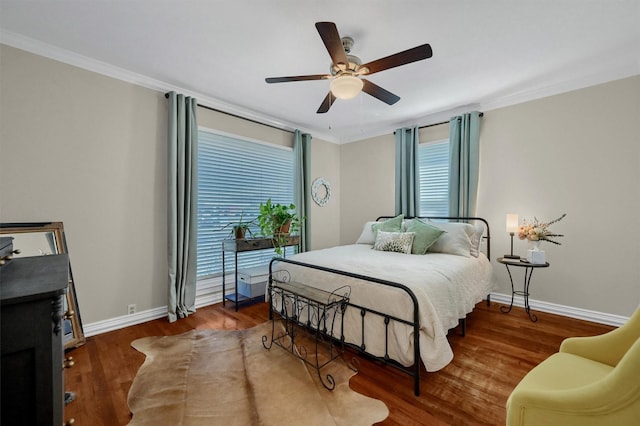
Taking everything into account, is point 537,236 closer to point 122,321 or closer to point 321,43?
point 321,43

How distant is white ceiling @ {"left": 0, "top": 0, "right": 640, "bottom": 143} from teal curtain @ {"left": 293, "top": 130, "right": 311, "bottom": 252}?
45.1 inches

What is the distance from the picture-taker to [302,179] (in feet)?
14.7

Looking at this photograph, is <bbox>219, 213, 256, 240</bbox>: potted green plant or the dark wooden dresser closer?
the dark wooden dresser

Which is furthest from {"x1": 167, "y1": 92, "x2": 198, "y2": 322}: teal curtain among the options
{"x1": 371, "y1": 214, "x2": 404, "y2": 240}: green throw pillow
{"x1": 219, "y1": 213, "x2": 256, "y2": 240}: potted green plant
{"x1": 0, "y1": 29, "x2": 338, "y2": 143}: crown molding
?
{"x1": 371, "y1": 214, "x2": 404, "y2": 240}: green throw pillow

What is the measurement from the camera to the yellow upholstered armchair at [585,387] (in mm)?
865

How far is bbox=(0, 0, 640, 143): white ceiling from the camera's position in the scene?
6.40 feet

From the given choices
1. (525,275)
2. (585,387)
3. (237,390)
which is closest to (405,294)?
(585,387)

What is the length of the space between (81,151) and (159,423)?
2481mm

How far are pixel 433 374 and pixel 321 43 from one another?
2821 millimetres

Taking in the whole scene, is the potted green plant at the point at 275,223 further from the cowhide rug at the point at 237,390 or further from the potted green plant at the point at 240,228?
the cowhide rug at the point at 237,390

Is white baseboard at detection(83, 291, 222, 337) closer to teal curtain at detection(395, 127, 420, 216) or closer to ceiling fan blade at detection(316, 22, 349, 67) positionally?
ceiling fan blade at detection(316, 22, 349, 67)

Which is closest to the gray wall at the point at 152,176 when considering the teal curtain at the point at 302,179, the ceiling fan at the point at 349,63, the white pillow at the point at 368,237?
the teal curtain at the point at 302,179

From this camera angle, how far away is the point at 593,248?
294 centimetres

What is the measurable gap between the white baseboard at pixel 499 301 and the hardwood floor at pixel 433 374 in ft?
0.26
